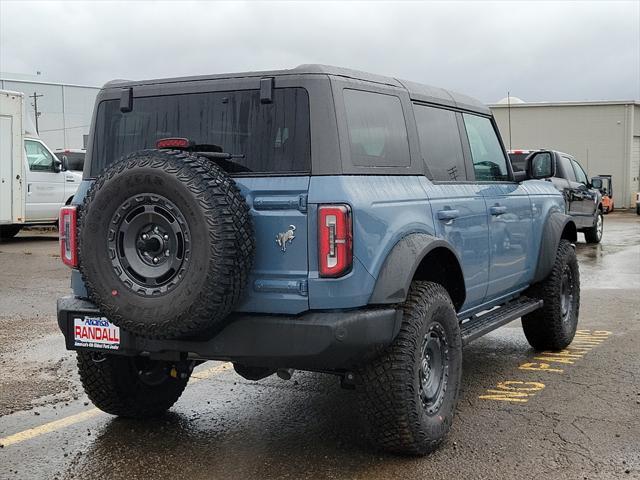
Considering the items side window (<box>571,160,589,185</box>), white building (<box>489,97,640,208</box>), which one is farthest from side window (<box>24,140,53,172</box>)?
white building (<box>489,97,640,208</box>)

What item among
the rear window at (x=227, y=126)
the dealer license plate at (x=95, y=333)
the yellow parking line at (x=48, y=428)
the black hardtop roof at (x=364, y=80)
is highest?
the black hardtop roof at (x=364, y=80)

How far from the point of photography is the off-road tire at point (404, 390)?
13.1 feet

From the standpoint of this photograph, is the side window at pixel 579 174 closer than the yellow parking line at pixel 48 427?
No

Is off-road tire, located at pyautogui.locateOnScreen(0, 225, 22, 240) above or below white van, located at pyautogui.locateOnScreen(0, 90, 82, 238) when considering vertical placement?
below

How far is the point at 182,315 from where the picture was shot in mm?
3654

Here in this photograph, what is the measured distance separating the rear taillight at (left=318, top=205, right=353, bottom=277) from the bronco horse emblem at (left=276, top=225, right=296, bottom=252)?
0.14 metres

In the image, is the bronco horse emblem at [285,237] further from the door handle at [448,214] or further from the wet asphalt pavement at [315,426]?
the door handle at [448,214]

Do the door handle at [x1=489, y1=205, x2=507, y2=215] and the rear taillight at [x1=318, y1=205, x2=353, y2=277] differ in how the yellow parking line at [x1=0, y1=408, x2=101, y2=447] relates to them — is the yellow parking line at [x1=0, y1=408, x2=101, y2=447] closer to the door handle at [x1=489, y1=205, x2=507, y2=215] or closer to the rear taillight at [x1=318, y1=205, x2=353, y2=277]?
the rear taillight at [x1=318, y1=205, x2=353, y2=277]

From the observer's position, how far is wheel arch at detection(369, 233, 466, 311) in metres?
3.93

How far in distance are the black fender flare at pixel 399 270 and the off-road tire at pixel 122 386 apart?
1310 mm

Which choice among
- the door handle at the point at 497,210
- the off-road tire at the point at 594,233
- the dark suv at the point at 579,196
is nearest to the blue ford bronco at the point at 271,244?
the door handle at the point at 497,210

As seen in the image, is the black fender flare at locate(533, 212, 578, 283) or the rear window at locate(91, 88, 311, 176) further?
the black fender flare at locate(533, 212, 578, 283)

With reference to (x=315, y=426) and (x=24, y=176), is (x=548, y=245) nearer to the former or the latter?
(x=315, y=426)

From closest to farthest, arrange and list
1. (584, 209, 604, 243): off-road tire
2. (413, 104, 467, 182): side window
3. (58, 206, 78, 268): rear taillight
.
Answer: (58, 206, 78, 268): rear taillight, (413, 104, 467, 182): side window, (584, 209, 604, 243): off-road tire
